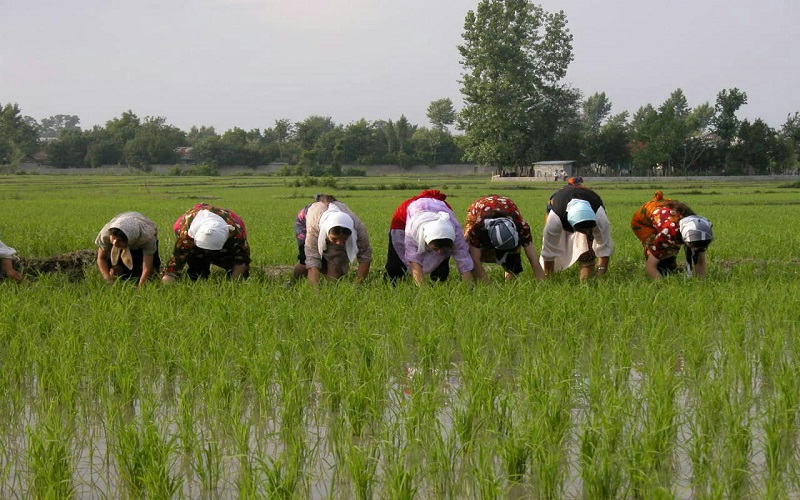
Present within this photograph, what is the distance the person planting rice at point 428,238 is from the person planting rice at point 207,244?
3.51ft

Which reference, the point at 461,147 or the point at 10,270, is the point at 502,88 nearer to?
the point at 461,147

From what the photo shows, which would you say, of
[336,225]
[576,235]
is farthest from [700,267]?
[336,225]

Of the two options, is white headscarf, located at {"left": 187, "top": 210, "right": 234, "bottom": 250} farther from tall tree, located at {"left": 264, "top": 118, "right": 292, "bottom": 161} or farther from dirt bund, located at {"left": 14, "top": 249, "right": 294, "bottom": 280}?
tall tree, located at {"left": 264, "top": 118, "right": 292, "bottom": 161}

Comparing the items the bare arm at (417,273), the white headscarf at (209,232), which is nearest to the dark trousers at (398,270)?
the bare arm at (417,273)

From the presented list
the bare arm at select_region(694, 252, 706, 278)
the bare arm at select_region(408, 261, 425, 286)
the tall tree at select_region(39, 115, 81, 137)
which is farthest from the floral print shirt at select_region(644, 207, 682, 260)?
the tall tree at select_region(39, 115, 81, 137)

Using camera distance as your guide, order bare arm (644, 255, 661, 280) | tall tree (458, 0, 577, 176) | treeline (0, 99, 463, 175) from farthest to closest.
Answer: treeline (0, 99, 463, 175), tall tree (458, 0, 577, 176), bare arm (644, 255, 661, 280)

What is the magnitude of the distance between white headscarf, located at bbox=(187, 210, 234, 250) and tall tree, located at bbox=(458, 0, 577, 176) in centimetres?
3454

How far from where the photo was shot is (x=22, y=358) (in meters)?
3.63

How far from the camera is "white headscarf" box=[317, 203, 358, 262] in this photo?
199 inches

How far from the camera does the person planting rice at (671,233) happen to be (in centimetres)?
491

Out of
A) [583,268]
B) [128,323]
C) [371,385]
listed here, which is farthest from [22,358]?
[583,268]

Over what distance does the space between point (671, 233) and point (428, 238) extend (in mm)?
1631

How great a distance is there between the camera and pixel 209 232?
5.05m

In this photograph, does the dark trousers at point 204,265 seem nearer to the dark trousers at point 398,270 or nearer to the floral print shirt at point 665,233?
the dark trousers at point 398,270
